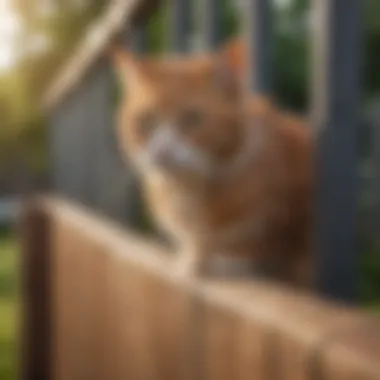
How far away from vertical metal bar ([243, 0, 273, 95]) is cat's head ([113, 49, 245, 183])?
0.22 feet

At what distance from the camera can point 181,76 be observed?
5.16 ft

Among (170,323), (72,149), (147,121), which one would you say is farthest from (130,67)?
(72,149)

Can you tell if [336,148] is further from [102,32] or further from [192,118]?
[102,32]

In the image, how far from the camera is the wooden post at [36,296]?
116 inches

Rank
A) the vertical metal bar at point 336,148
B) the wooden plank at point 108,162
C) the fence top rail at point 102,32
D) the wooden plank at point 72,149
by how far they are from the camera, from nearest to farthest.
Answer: the vertical metal bar at point 336,148, the fence top rail at point 102,32, the wooden plank at point 108,162, the wooden plank at point 72,149

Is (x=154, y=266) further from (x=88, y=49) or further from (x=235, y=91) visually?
(x=88, y=49)

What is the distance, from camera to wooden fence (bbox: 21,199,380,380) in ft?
3.01

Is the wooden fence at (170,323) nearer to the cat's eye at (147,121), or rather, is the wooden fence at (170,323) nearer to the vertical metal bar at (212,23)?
the cat's eye at (147,121)

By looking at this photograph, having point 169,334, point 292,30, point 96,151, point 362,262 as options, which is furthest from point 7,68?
point 169,334

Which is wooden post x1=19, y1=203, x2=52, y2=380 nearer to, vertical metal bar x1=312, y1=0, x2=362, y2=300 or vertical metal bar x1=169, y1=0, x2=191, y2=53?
vertical metal bar x1=169, y1=0, x2=191, y2=53

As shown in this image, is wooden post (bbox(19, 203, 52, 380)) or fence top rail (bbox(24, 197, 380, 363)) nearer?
fence top rail (bbox(24, 197, 380, 363))

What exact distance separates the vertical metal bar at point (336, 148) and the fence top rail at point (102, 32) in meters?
0.88

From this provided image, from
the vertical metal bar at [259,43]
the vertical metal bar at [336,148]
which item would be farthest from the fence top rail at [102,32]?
the vertical metal bar at [336,148]

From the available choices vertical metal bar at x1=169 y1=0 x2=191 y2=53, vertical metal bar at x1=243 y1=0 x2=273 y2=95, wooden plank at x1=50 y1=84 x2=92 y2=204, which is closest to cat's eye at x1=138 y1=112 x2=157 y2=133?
vertical metal bar at x1=243 y1=0 x2=273 y2=95
